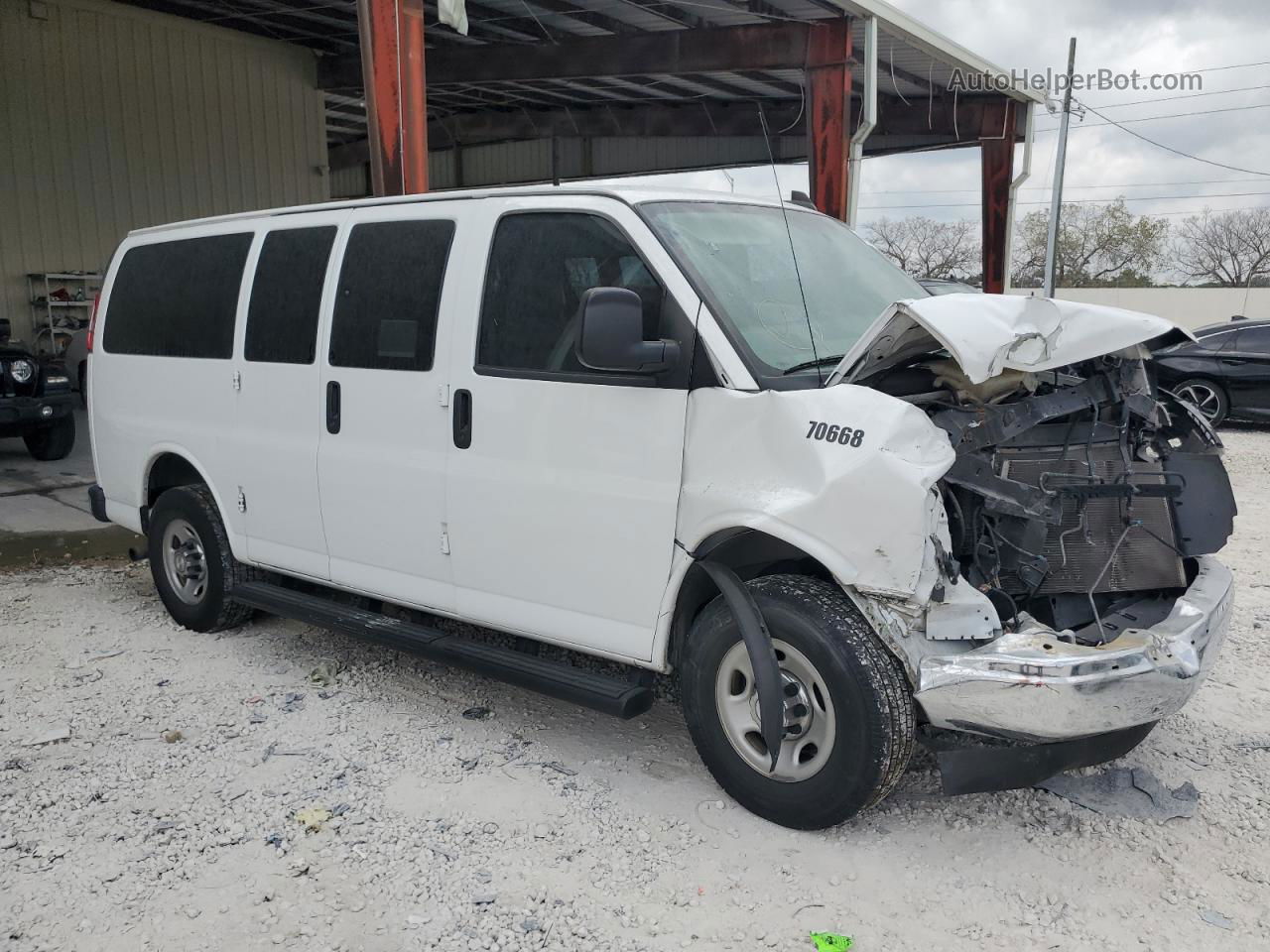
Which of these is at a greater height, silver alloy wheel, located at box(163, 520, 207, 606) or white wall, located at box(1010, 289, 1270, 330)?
white wall, located at box(1010, 289, 1270, 330)

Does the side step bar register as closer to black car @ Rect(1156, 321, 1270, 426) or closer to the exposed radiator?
the exposed radiator

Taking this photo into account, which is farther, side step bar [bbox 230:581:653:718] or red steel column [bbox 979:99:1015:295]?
red steel column [bbox 979:99:1015:295]

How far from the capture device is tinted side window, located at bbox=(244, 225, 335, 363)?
4793 millimetres

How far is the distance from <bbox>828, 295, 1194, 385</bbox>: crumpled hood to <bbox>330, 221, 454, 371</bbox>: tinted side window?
175cm

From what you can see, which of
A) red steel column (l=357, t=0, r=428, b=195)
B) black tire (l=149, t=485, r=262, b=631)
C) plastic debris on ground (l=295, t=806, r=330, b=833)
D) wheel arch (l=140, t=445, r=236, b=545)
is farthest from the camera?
red steel column (l=357, t=0, r=428, b=195)

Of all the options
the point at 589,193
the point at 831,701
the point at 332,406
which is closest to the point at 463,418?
the point at 332,406

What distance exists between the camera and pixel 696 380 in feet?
11.6

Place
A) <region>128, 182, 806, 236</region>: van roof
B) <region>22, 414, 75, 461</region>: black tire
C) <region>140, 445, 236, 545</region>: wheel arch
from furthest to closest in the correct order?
1. <region>22, 414, 75, 461</region>: black tire
2. <region>140, 445, 236, 545</region>: wheel arch
3. <region>128, 182, 806, 236</region>: van roof

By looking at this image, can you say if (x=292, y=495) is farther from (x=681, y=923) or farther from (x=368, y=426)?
(x=681, y=923)

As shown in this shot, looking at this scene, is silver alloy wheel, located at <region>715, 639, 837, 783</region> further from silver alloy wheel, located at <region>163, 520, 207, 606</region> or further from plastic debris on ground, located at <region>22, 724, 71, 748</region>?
silver alloy wheel, located at <region>163, 520, 207, 606</region>

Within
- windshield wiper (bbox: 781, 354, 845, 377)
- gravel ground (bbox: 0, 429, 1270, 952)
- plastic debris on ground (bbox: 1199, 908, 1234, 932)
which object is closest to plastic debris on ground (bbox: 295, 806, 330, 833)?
gravel ground (bbox: 0, 429, 1270, 952)

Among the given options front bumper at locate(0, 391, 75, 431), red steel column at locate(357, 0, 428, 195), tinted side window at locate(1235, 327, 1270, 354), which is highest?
red steel column at locate(357, 0, 428, 195)

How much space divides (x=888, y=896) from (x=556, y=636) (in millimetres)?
1483

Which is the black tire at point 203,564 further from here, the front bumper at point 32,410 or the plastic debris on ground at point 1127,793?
the front bumper at point 32,410
